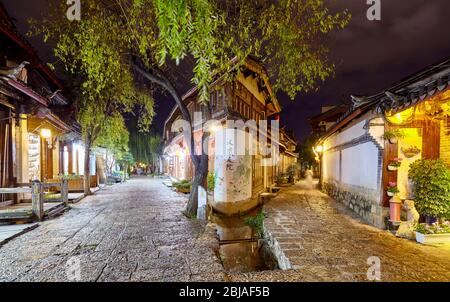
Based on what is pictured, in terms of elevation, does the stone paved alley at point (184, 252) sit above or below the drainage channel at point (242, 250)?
above

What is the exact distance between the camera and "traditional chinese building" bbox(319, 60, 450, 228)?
5.91 meters

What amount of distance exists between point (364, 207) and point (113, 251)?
8.66 m

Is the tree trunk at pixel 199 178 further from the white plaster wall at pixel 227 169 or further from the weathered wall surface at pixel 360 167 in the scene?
the weathered wall surface at pixel 360 167

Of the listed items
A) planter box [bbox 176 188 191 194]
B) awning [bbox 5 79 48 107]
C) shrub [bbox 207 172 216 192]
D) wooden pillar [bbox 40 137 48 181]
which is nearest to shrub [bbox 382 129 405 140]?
shrub [bbox 207 172 216 192]

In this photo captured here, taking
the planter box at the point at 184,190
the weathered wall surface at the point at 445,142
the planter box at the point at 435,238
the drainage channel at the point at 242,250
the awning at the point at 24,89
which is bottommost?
the drainage channel at the point at 242,250

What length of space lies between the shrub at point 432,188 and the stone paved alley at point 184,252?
1.21 meters

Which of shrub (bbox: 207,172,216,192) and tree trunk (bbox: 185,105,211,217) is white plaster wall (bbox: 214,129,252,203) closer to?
shrub (bbox: 207,172,216,192)

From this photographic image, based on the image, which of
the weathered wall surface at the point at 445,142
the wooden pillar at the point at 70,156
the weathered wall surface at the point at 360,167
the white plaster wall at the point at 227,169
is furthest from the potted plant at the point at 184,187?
the weathered wall surface at the point at 445,142

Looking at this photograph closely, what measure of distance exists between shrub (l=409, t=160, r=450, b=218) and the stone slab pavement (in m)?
1.08

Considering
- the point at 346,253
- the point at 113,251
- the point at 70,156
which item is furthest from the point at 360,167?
the point at 70,156

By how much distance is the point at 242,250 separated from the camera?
831 centimetres

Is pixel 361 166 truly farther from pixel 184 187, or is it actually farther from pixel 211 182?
pixel 184 187

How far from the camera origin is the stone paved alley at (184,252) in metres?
4.65
